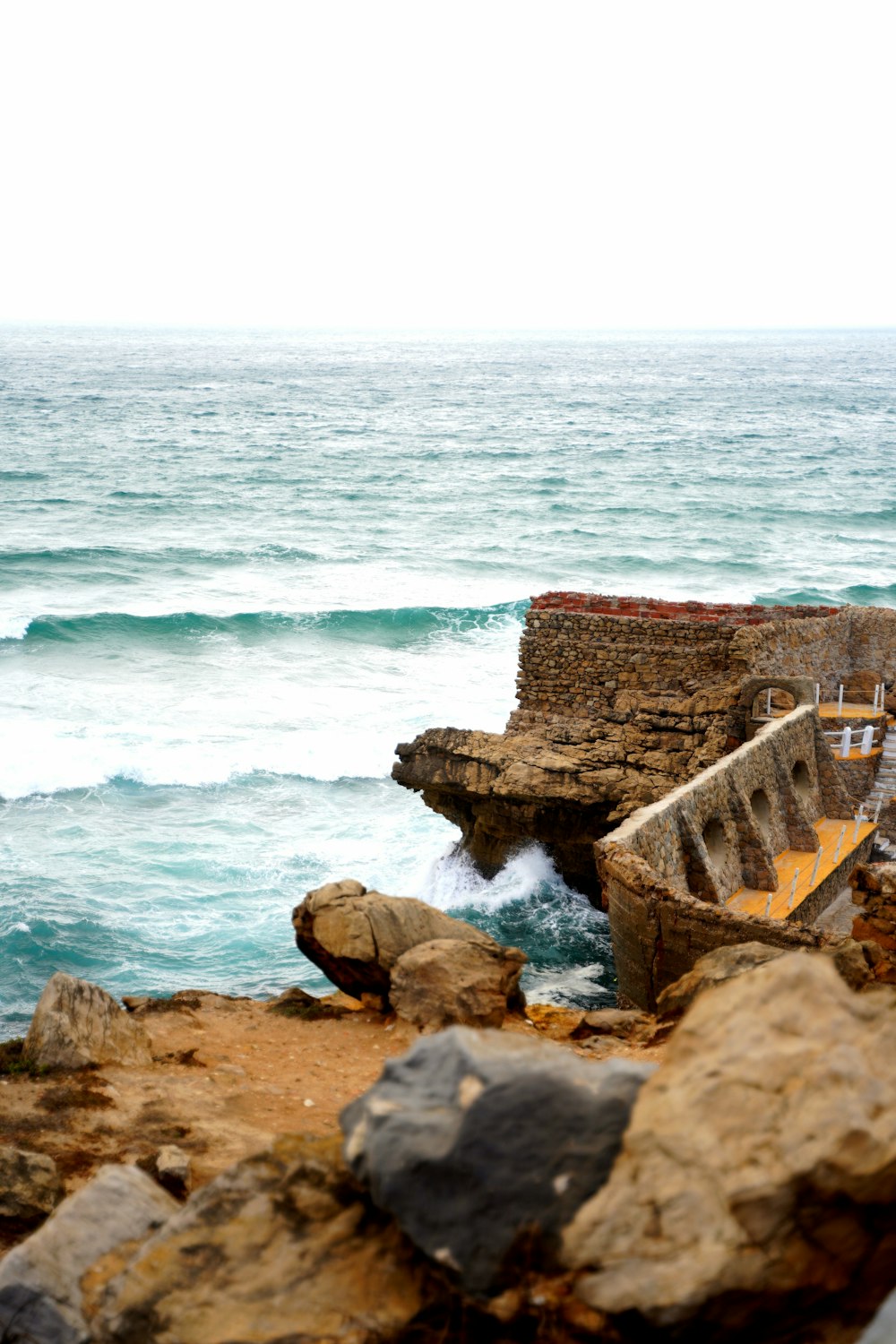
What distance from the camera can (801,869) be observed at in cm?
1563

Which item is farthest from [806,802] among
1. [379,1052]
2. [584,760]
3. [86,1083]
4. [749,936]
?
[86,1083]

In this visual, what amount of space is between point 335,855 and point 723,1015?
17491 millimetres

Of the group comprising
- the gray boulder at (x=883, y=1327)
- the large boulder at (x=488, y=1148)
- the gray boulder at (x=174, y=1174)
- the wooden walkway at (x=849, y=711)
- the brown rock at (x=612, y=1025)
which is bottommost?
the brown rock at (x=612, y=1025)

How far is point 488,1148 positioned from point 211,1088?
4.88m

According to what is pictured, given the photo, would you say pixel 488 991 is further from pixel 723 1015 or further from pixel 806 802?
pixel 806 802

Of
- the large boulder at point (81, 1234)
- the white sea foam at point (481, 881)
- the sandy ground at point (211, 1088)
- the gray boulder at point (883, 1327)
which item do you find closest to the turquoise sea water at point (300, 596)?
the white sea foam at point (481, 881)

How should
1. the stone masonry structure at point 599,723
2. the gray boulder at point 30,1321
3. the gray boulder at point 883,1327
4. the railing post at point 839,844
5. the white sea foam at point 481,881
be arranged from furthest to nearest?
1. the white sea foam at point 481,881
2. the stone masonry structure at point 599,723
3. the railing post at point 839,844
4. the gray boulder at point 30,1321
5. the gray boulder at point 883,1327

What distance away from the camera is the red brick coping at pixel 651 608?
58.3 feet

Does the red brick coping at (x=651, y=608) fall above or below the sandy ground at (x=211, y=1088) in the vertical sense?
above

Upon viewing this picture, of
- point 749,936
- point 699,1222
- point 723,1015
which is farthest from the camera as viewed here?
point 749,936

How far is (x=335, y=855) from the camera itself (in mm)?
21578

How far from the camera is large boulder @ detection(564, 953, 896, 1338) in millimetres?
3848

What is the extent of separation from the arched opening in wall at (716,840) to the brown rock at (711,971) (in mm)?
4258

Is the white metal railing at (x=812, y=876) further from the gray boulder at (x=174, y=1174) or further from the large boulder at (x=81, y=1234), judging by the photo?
the large boulder at (x=81, y=1234)
